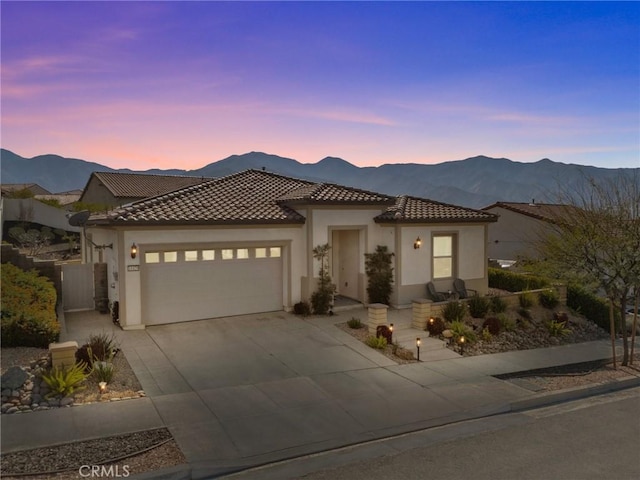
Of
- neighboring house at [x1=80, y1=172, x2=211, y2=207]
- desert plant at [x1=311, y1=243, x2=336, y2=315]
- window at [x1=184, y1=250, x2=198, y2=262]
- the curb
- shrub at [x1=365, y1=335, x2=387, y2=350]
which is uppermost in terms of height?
neighboring house at [x1=80, y1=172, x2=211, y2=207]

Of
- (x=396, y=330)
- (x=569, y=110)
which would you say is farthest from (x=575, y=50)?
(x=396, y=330)

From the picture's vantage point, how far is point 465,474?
5.80m

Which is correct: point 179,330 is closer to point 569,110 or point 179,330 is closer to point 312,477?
point 312,477

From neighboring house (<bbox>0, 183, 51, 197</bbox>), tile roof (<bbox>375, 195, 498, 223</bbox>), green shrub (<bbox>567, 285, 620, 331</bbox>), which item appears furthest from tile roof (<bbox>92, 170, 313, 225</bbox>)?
neighboring house (<bbox>0, 183, 51, 197</bbox>)

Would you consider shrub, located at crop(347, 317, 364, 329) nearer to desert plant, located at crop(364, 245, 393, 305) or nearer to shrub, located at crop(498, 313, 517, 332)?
desert plant, located at crop(364, 245, 393, 305)

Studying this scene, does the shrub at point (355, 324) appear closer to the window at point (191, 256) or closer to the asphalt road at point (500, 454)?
the window at point (191, 256)

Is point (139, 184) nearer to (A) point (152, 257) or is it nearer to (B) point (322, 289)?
(A) point (152, 257)

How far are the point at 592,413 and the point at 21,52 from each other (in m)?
13.5

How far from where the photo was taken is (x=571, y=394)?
9.12 meters

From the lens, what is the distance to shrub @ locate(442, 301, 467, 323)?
46.2 feet

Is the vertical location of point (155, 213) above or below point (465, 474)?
above

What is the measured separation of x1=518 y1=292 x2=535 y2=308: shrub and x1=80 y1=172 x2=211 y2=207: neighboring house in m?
28.4

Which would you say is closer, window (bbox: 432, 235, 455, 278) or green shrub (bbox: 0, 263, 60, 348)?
green shrub (bbox: 0, 263, 60, 348)

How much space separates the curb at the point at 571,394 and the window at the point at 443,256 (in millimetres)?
7700
